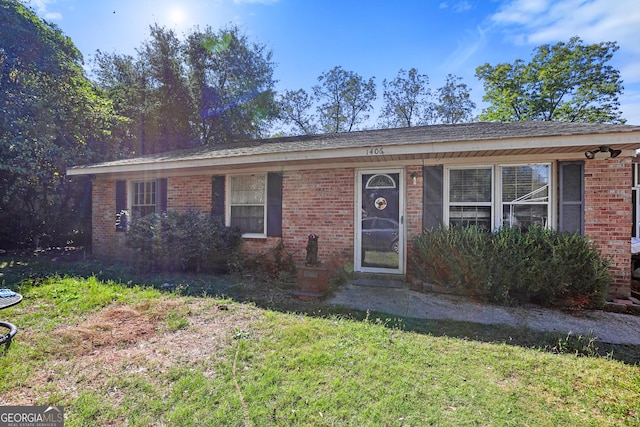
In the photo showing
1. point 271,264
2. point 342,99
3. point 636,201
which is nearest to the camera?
point 271,264

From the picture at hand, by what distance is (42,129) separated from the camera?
30.6 feet

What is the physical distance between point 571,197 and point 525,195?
25.6 inches

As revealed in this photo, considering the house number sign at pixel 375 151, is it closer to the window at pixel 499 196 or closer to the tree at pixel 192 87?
the window at pixel 499 196

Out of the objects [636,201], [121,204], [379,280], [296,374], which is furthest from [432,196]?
[121,204]

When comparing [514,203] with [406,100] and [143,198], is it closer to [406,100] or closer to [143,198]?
[143,198]

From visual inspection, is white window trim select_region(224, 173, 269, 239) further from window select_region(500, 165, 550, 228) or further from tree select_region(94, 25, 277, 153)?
tree select_region(94, 25, 277, 153)

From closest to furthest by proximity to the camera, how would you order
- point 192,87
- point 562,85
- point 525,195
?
point 525,195
point 192,87
point 562,85

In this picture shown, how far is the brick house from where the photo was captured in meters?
5.01

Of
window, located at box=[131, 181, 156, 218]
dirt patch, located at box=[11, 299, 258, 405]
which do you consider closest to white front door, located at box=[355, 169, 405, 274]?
dirt patch, located at box=[11, 299, 258, 405]

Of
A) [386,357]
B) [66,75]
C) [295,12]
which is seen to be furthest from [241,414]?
[66,75]

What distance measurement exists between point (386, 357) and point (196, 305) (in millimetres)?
2929

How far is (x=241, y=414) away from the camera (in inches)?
87.0

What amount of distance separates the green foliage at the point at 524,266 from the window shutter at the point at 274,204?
350cm

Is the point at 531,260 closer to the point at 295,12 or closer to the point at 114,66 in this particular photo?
the point at 295,12
